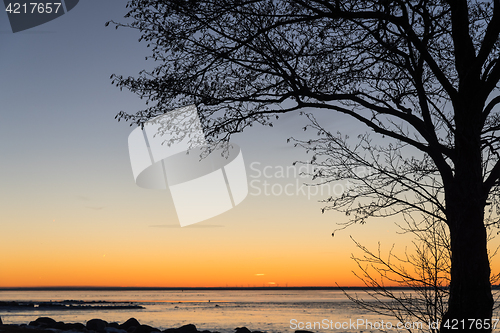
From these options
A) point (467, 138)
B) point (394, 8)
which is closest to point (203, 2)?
point (394, 8)

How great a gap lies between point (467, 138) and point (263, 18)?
12.0 feet

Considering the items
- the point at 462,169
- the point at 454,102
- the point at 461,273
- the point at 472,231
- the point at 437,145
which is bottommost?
the point at 461,273

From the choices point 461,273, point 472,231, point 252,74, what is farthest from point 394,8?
point 461,273

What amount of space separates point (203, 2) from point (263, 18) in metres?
0.98

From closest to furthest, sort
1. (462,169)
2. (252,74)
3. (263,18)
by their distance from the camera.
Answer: (462,169) → (263,18) → (252,74)

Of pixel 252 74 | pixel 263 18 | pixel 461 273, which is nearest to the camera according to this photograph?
pixel 461 273

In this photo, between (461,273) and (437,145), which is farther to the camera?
(437,145)

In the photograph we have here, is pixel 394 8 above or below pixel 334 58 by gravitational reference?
above

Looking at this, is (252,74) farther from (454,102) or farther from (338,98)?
(454,102)

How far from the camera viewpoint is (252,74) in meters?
6.98

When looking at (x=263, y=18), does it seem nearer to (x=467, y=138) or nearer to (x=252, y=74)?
(x=252, y=74)

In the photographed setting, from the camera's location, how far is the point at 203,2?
6270 millimetres

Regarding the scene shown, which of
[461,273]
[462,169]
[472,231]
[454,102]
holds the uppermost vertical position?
[454,102]

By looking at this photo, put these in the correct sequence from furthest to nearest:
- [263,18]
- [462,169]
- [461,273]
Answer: [263,18] → [462,169] → [461,273]
